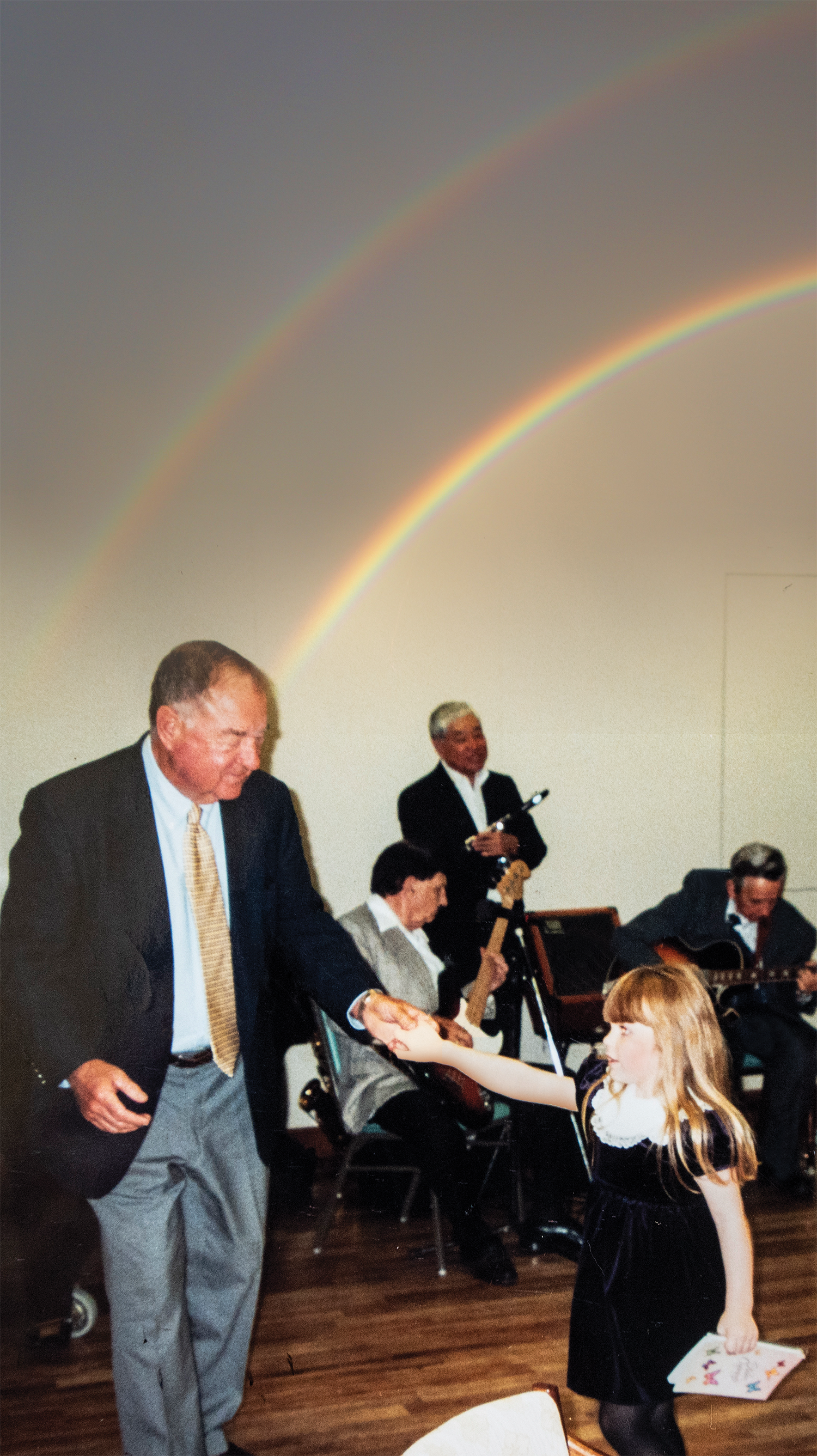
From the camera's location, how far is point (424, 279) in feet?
14.0

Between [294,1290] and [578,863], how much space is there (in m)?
2.10

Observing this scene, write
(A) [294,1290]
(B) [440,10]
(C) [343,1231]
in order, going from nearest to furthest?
(A) [294,1290], (C) [343,1231], (B) [440,10]

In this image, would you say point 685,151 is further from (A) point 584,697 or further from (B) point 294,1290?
(B) point 294,1290

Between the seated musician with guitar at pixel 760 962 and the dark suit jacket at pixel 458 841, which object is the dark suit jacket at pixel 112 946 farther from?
the seated musician with guitar at pixel 760 962

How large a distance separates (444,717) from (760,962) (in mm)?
1480

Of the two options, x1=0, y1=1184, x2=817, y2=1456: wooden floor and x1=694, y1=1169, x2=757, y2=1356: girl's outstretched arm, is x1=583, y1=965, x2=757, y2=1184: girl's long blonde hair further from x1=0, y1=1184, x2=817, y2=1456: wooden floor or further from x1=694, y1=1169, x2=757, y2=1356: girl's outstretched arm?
x1=0, y1=1184, x2=817, y2=1456: wooden floor

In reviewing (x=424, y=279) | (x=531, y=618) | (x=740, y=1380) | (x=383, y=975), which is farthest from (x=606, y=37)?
(x=740, y=1380)

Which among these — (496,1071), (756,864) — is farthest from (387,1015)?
(756,864)

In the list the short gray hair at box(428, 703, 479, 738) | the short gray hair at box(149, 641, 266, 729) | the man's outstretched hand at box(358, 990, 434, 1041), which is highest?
the short gray hair at box(428, 703, 479, 738)

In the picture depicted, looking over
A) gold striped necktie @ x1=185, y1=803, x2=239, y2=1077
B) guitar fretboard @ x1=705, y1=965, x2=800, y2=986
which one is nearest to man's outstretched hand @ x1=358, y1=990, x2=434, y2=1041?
gold striped necktie @ x1=185, y1=803, x2=239, y2=1077

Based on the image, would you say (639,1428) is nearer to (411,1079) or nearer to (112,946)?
(112,946)

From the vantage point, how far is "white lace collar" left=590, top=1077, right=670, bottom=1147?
6.25 ft

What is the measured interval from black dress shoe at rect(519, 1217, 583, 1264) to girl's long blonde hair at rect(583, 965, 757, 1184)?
1.60 m

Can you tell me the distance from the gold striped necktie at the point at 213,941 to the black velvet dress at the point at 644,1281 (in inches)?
27.8
